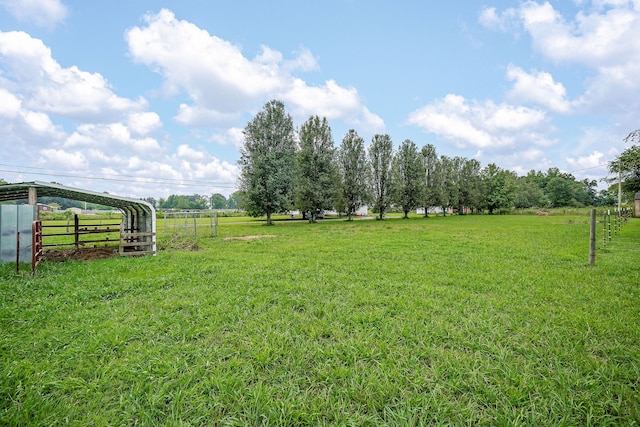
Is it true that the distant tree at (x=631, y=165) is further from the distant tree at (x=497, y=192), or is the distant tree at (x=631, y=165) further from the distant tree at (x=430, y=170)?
the distant tree at (x=497, y=192)

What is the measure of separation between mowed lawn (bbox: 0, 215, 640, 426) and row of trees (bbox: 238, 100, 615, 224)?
20.5m

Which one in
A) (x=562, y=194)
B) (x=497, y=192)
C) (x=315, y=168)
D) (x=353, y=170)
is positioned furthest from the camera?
(x=562, y=194)

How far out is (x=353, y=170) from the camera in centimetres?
3303

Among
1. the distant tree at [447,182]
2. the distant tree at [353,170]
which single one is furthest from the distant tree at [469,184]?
the distant tree at [353,170]

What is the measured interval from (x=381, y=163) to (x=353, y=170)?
5011mm

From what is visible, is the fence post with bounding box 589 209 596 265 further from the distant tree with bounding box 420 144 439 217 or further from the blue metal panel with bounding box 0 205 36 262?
the distant tree with bounding box 420 144 439 217

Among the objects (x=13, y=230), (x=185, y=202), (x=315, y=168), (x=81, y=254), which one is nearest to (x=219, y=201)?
(x=185, y=202)

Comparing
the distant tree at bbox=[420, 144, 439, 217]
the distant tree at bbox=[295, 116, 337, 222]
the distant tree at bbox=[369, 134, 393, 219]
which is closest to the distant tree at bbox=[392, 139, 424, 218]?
the distant tree at bbox=[369, 134, 393, 219]

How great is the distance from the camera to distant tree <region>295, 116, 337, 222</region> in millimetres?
28219

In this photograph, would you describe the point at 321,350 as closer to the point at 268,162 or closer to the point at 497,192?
the point at 268,162

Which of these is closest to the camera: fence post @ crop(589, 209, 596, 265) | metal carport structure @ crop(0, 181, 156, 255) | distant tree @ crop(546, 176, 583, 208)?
fence post @ crop(589, 209, 596, 265)

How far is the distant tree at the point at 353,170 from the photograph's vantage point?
33.0 meters

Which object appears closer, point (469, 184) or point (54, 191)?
point (54, 191)

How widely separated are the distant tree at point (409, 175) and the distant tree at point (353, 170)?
6.03m
